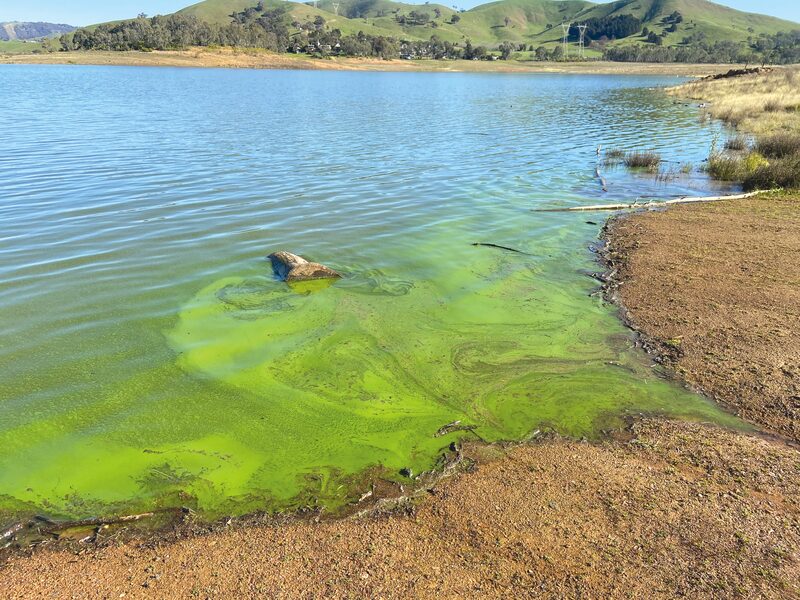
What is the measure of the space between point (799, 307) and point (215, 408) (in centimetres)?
870

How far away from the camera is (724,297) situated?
8.84 metres

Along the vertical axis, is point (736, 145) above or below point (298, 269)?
above

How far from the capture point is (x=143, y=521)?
460 cm

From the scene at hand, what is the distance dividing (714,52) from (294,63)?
128 metres

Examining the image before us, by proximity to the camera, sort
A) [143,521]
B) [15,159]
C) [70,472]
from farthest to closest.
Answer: [15,159]
[70,472]
[143,521]

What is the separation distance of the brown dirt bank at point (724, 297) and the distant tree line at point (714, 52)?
161889 mm

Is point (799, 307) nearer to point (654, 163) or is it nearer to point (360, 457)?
point (360, 457)

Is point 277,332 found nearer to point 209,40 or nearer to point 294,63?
point 294,63

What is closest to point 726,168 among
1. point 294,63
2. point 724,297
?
point 724,297

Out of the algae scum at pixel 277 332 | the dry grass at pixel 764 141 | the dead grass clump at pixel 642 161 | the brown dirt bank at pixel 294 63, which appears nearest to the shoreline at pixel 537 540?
the algae scum at pixel 277 332

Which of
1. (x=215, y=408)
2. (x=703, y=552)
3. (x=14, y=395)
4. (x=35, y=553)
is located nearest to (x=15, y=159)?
(x=14, y=395)

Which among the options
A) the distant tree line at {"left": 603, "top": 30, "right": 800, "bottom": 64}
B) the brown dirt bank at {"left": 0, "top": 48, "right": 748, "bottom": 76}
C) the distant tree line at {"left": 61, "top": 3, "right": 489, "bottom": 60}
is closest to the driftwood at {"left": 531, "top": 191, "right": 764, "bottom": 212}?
the brown dirt bank at {"left": 0, "top": 48, "right": 748, "bottom": 76}

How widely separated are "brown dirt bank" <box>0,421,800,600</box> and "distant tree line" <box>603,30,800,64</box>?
564 feet

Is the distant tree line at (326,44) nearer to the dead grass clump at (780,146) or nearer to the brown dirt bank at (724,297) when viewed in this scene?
the dead grass clump at (780,146)
